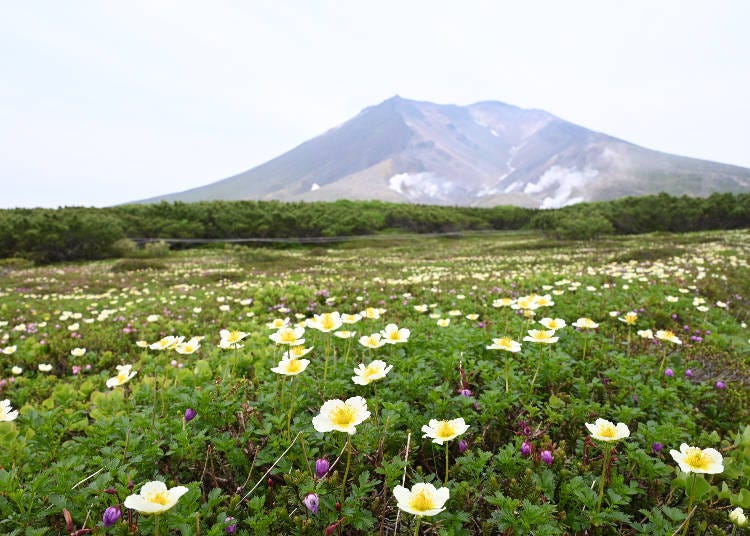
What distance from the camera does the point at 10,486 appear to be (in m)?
1.66

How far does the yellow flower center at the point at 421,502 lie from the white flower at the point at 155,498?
802 mm

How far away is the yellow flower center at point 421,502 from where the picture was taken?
54.5 inches

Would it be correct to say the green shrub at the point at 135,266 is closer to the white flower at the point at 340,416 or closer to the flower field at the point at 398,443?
the flower field at the point at 398,443

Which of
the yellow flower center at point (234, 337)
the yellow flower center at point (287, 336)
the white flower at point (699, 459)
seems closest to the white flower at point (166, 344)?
the yellow flower center at point (234, 337)

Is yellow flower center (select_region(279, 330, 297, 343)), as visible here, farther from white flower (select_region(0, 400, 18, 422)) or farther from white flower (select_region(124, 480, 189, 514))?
white flower (select_region(0, 400, 18, 422))

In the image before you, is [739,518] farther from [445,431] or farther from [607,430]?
[445,431]

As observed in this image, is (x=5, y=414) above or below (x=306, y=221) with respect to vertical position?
above

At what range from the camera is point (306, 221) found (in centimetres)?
5228

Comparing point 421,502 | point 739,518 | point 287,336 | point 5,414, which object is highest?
point 287,336

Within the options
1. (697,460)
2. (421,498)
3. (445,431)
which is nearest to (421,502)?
(421,498)

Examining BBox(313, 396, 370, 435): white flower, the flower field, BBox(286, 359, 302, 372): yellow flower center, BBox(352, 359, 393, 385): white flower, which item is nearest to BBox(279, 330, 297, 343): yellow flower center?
the flower field

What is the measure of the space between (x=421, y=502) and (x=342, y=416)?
1.65ft

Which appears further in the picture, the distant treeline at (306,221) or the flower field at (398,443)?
the distant treeline at (306,221)

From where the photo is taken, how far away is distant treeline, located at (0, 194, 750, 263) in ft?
92.8
